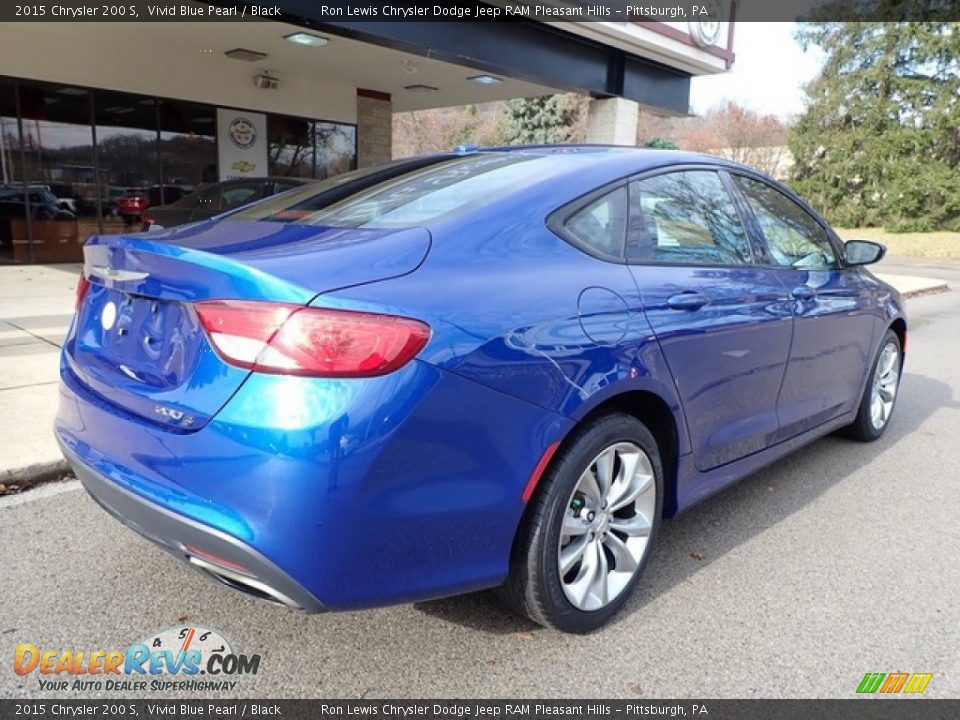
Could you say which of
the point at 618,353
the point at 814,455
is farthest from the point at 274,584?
the point at 814,455

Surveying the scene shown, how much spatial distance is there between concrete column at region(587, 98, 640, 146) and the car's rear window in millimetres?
10922

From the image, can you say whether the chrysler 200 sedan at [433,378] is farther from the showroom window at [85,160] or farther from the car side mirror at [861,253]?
the showroom window at [85,160]

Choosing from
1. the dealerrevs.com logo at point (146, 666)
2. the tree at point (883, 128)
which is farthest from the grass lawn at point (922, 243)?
the dealerrevs.com logo at point (146, 666)

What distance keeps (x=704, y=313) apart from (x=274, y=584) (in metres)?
1.84

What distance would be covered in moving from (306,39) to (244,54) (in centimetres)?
217

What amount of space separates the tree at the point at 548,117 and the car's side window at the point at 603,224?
32901mm

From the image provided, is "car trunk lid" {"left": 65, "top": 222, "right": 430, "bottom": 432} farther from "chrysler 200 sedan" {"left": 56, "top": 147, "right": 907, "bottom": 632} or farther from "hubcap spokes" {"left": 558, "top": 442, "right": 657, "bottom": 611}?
"hubcap spokes" {"left": 558, "top": 442, "right": 657, "bottom": 611}

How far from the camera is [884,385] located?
485 cm

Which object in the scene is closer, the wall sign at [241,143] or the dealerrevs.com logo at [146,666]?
the dealerrevs.com logo at [146,666]

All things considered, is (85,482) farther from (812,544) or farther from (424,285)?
(812,544)

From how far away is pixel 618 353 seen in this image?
7.77 ft

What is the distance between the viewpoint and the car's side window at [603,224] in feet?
8.18

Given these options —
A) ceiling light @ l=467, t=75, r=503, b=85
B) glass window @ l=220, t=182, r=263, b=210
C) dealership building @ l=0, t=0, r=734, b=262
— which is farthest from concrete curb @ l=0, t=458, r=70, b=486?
ceiling light @ l=467, t=75, r=503, b=85

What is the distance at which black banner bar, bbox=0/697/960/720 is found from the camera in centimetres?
210
